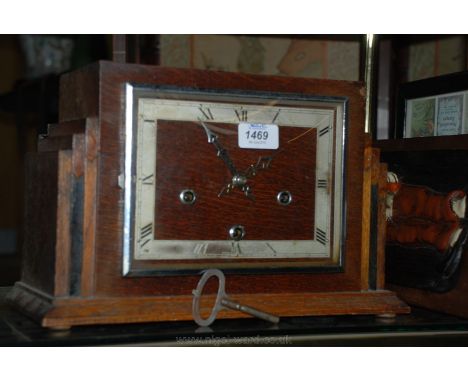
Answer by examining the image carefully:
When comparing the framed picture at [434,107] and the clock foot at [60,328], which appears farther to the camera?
the framed picture at [434,107]

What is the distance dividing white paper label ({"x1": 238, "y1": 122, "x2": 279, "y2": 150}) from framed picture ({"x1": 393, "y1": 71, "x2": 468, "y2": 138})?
0.41m

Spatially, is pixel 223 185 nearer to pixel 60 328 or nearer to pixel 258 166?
pixel 258 166

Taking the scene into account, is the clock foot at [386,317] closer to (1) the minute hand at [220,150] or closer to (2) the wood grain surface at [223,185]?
(2) the wood grain surface at [223,185]

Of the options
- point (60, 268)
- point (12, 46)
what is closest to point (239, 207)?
point (60, 268)

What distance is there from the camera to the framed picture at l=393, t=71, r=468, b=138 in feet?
4.95

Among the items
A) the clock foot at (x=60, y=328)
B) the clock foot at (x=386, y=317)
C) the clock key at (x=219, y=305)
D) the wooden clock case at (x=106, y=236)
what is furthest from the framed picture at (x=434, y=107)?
the clock foot at (x=60, y=328)

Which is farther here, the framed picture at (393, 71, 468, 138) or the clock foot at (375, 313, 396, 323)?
the framed picture at (393, 71, 468, 138)

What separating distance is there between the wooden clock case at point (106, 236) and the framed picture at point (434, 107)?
0.90 ft

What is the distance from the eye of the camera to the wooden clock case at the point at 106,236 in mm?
1187

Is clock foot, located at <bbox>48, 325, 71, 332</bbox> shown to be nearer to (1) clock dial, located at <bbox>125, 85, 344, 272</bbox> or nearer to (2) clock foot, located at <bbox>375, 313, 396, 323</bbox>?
(1) clock dial, located at <bbox>125, 85, 344, 272</bbox>

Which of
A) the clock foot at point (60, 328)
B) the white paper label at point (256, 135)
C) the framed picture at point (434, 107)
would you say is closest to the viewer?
the clock foot at point (60, 328)

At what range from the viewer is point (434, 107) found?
157cm

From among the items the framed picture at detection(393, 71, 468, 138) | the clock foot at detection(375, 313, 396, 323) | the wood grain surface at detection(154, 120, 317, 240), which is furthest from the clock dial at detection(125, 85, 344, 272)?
the framed picture at detection(393, 71, 468, 138)

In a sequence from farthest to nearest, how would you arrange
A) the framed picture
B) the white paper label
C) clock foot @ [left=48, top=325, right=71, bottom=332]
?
1. the framed picture
2. the white paper label
3. clock foot @ [left=48, top=325, right=71, bottom=332]
